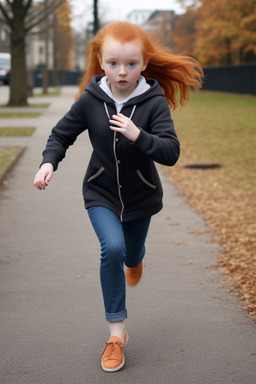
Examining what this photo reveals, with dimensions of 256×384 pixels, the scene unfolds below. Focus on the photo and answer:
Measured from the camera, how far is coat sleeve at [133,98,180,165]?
3207 millimetres

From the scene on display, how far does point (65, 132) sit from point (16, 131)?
43.1 ft

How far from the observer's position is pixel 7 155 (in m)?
11.8

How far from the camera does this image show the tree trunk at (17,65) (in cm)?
2642

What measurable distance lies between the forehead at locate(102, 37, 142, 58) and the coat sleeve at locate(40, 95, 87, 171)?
311mm

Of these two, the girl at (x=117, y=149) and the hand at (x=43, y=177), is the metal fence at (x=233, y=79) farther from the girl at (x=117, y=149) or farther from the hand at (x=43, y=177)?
the hand at (x=43, y=177)

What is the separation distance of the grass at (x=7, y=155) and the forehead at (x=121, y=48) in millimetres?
6445

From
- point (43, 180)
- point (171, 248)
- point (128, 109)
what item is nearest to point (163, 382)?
point (43, 180)

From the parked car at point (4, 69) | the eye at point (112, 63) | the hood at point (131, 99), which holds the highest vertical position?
the eye at point (112, 63)

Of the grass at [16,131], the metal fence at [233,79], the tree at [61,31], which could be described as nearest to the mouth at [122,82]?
the grass at [16,131]

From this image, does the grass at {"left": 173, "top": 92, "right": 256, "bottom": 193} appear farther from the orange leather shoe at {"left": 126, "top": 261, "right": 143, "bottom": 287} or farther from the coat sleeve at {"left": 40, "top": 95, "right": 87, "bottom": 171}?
the coat sleeve at {"left": 40, "top": 95, "right": 87, "bottom": 171}

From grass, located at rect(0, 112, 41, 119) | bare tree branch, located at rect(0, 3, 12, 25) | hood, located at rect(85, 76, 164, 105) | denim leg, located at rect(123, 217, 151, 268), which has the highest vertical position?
hood, located at rect(85, 76, 164, 105)

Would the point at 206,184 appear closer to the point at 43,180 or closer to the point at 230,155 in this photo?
the point at 230,155

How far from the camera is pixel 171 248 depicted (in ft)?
19.9

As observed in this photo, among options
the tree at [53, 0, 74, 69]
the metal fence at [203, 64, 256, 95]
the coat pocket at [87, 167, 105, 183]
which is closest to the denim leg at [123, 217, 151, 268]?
the coat pocket at [87, 167, 105, 183]
